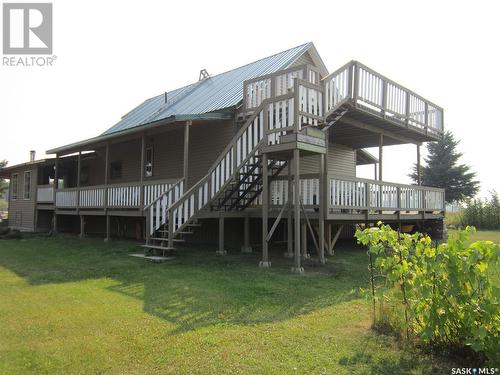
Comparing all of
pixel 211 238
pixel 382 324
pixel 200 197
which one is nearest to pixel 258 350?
pixel 382 324

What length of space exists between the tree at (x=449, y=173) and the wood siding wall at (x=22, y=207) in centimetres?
3069

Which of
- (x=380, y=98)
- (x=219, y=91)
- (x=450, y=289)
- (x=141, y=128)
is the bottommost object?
(x=450, y=289)

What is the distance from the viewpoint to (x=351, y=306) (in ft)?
19.8

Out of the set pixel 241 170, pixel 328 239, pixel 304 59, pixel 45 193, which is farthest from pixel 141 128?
pixel 45 193

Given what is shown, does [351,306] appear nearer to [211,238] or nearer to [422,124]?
[211,238]

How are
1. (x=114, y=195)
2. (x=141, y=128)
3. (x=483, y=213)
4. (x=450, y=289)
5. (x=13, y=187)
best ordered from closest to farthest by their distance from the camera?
(x=450, y=289) < (x=141, y=128) < (x=114, y=195) < (x=13, y=187) < (x=483, y=213)

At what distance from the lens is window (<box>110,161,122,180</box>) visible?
19141 mm

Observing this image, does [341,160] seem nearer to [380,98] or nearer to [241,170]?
[380,98]

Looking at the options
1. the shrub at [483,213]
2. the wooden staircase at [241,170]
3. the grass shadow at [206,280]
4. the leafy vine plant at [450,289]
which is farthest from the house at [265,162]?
the shrub at [483,213]

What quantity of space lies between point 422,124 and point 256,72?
6.32 m

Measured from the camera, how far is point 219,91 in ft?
50.4

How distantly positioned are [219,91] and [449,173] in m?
29.0

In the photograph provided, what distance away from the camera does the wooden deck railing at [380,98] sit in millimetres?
10484

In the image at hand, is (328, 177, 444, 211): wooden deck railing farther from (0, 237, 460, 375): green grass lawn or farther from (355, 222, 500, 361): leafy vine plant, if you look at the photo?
(355, 222, 500, 361): leafy vine plant
